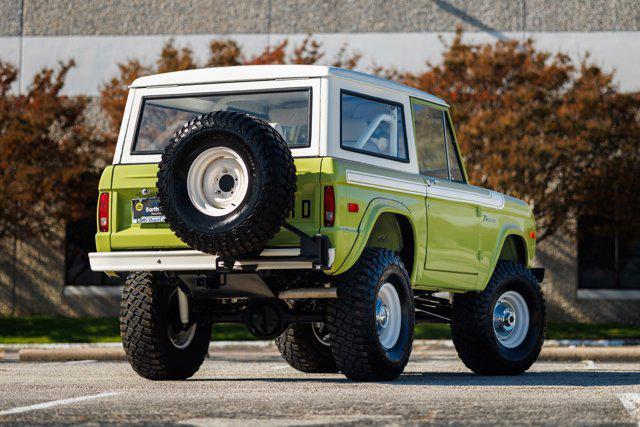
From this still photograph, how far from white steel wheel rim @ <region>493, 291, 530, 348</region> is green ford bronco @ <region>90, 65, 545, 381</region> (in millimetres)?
520

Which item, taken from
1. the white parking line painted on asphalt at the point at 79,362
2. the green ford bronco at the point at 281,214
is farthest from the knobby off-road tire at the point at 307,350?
the white parking line painted on asphalt at the point at 79,362

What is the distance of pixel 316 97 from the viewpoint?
10.2 m

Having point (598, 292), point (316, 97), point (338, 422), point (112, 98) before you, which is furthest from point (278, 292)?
point (598, 292)

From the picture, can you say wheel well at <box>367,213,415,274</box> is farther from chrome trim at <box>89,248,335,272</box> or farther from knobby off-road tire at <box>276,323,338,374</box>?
knobby off-road tire at <box>276,323,338,374</box>

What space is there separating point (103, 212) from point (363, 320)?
7.84 feet

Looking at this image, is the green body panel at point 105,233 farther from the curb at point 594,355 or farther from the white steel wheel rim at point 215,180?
the curb at point 594,355

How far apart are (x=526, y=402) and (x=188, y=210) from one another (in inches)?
119

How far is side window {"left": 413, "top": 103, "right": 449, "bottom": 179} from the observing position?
37.3 feet

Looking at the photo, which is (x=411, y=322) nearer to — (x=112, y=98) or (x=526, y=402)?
(x=526, y=402)

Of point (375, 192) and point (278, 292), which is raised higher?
point (375, 192)

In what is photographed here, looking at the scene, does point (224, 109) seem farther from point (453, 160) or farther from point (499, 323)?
point (499, 323)

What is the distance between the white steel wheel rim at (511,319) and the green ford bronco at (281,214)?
520 millimetres

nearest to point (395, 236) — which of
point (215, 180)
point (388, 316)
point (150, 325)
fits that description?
point (388, 316)

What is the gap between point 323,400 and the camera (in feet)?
27.2
